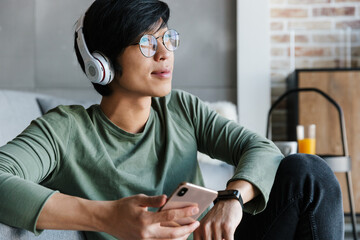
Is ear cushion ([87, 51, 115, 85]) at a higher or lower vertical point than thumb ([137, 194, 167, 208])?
higher

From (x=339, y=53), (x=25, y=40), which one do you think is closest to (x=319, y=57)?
(x=339, y=53)

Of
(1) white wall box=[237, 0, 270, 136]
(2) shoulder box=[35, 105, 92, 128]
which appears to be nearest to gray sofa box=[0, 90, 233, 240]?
(2) shoulder box=[35, 105, 92, 128]

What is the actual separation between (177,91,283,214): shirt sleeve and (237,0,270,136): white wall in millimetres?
1802

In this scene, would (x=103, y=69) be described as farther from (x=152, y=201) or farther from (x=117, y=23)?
(x=152, y=201)

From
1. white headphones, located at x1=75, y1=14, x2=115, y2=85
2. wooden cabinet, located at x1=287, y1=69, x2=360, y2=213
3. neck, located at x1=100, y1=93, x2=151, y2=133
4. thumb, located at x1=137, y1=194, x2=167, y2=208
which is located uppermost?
white headphones, located at x1=75, y1=14, x2=115, y2=85

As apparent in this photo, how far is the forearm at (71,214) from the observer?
3.11 ft

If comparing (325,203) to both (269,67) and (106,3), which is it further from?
(269,67)

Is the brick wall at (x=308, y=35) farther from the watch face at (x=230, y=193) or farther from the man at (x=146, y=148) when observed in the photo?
the watch face at (x=230, y=193)

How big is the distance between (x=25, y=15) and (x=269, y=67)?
5.67 feet

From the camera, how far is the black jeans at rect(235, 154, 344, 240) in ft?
4.14

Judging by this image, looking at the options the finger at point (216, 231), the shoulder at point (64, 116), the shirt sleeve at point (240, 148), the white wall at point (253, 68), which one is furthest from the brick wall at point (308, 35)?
the finger at point (216, 231)

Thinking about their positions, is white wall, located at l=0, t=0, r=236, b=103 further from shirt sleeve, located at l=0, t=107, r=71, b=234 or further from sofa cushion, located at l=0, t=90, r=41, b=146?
shirt sleeve, located at l=0, t=107, r=71, b=234

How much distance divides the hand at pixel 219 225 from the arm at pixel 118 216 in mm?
123

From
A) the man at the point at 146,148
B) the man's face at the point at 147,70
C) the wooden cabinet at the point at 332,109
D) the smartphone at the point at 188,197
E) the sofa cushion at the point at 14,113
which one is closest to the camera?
the smartphone at the point at 188,197
